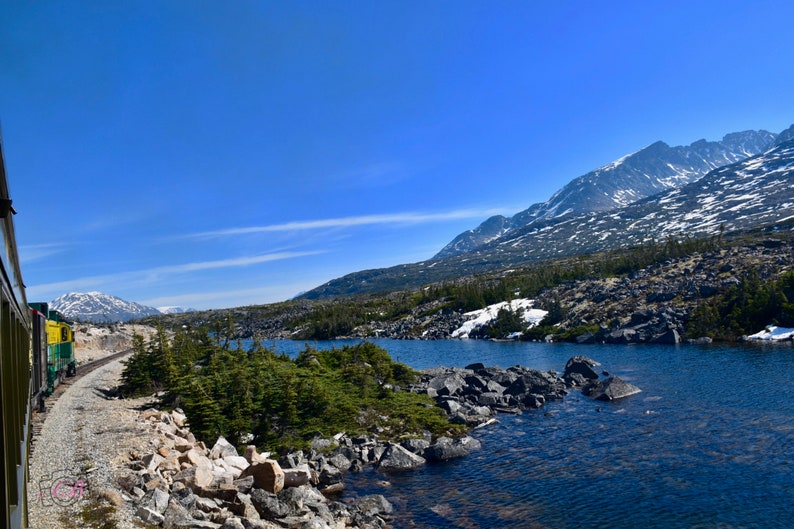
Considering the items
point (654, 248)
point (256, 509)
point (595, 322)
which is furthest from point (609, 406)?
point (654, 248)

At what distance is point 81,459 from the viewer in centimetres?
2206

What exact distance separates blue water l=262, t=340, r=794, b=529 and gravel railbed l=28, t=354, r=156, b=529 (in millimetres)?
12983

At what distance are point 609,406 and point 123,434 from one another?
39026mm

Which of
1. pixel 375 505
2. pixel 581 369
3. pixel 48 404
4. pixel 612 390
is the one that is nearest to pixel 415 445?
pixel 375 505

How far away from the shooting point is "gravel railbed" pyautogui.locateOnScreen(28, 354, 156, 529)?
16.4 m

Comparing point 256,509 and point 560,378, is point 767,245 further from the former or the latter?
point 256,509

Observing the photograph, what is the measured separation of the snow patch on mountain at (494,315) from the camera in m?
121

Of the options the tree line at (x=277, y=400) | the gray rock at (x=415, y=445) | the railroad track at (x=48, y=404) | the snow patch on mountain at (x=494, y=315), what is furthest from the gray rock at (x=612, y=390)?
the snow patch on mountain at (x=494, y=315)

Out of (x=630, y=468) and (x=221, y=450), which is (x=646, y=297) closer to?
(x=630, y=468)

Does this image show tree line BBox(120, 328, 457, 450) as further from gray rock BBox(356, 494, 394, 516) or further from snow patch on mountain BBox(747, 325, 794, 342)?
snow patch on mountain BBox(747, 325, 794, 342)

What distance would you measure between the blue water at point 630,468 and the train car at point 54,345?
2104cm

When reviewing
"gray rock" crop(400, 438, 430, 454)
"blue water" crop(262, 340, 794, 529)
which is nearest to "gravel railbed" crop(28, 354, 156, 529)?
"blue water" crop(262, 340, 794, 529)

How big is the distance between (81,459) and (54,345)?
2446 centimetres

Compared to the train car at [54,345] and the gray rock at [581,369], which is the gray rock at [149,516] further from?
the gray rock at [581,369]
